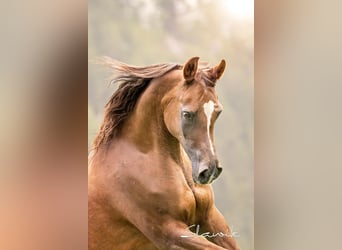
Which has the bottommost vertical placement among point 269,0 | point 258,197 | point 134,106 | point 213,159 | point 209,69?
point 258,197

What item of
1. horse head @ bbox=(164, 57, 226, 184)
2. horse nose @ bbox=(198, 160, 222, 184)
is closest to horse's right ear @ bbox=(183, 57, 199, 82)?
horse head @ bbox=(164, 57, 226, 184)

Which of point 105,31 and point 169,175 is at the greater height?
point 105,31

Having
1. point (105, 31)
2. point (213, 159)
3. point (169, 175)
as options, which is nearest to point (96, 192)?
point (169, 175)

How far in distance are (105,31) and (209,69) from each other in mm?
322

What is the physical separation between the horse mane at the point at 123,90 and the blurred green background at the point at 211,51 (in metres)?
0.02

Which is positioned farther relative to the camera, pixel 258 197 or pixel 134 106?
pixel 258 197

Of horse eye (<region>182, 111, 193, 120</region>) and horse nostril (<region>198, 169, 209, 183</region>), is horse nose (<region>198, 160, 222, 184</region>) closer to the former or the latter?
horse nostril (<region>198, 169, 209, 183</region>)

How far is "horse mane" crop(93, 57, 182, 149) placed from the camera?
1.25m

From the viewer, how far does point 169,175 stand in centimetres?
128

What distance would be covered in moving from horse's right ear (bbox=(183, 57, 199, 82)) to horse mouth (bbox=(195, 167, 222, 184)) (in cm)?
27

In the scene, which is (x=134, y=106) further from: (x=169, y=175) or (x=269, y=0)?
(x=269, y=0)

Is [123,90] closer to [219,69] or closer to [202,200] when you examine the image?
[219,69]

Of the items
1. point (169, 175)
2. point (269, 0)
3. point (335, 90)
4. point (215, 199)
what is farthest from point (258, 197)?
point (269, 0)

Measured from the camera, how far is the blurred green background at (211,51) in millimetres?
1244
